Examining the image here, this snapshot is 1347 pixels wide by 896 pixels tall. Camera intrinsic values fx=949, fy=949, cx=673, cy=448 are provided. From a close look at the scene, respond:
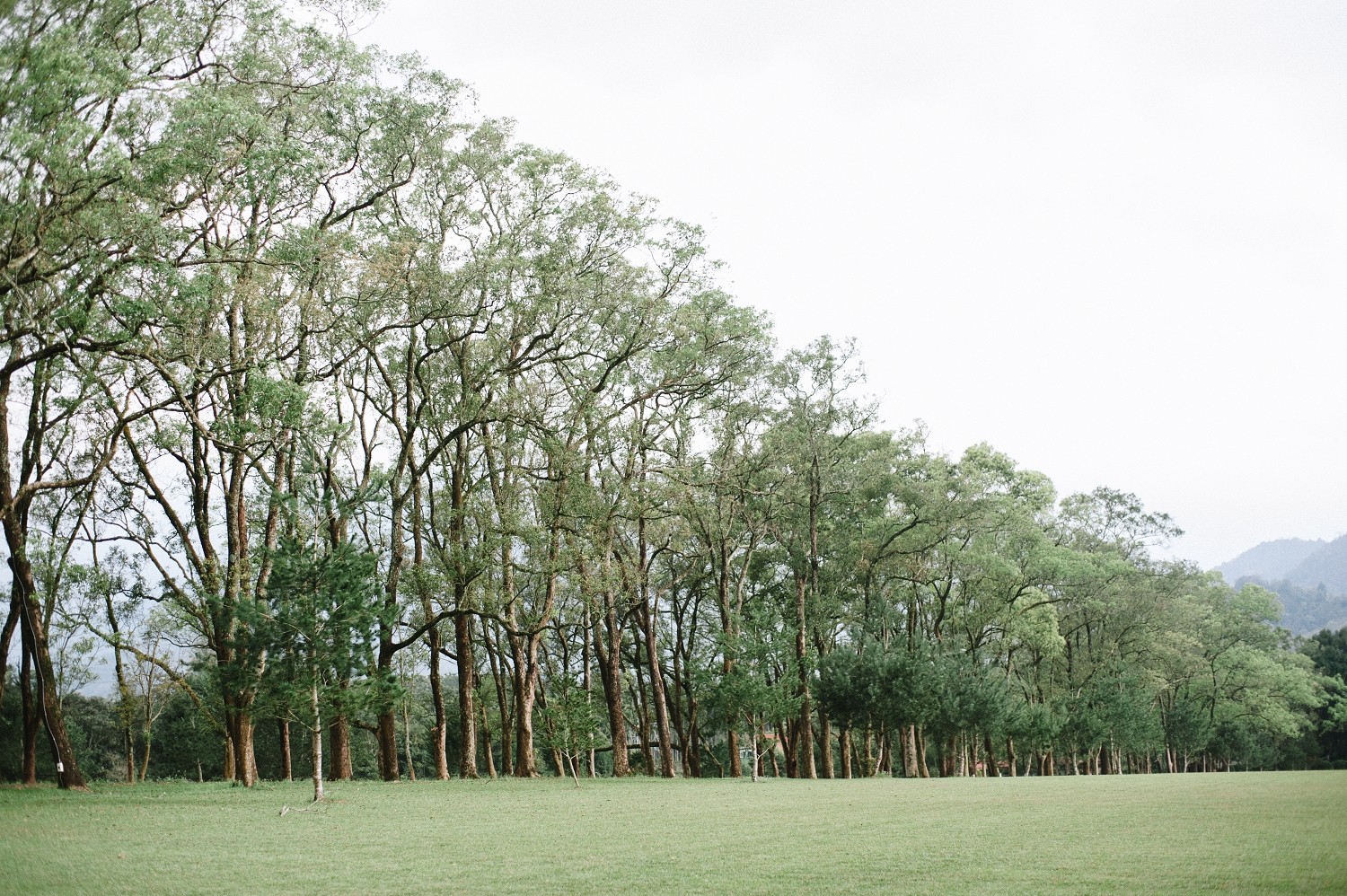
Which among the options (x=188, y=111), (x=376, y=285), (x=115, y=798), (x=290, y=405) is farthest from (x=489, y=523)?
(x=188, y=111)

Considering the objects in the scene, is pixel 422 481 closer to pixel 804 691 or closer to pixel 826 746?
pixel 804 691

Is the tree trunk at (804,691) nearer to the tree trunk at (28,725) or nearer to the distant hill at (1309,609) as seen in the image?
the tree trunk at (28,725)

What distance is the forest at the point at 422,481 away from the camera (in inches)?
635

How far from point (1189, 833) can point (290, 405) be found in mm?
15308

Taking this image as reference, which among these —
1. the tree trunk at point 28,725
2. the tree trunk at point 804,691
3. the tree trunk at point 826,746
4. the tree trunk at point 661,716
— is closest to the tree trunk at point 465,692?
the tree trunk at point 661,716

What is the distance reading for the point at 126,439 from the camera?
21344mm

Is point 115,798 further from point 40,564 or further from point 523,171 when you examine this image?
point 523,171

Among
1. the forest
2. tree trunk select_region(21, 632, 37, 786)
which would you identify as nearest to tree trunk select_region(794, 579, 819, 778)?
the forest

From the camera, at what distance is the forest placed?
16.1 metres

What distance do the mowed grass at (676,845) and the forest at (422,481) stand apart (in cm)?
375

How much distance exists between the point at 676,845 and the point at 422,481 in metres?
23.3

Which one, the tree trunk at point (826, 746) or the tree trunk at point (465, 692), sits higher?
the tree trunk at point (465, 692)

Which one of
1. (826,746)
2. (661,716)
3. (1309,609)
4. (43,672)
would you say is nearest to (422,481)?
(661,716)

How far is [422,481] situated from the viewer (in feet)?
104
